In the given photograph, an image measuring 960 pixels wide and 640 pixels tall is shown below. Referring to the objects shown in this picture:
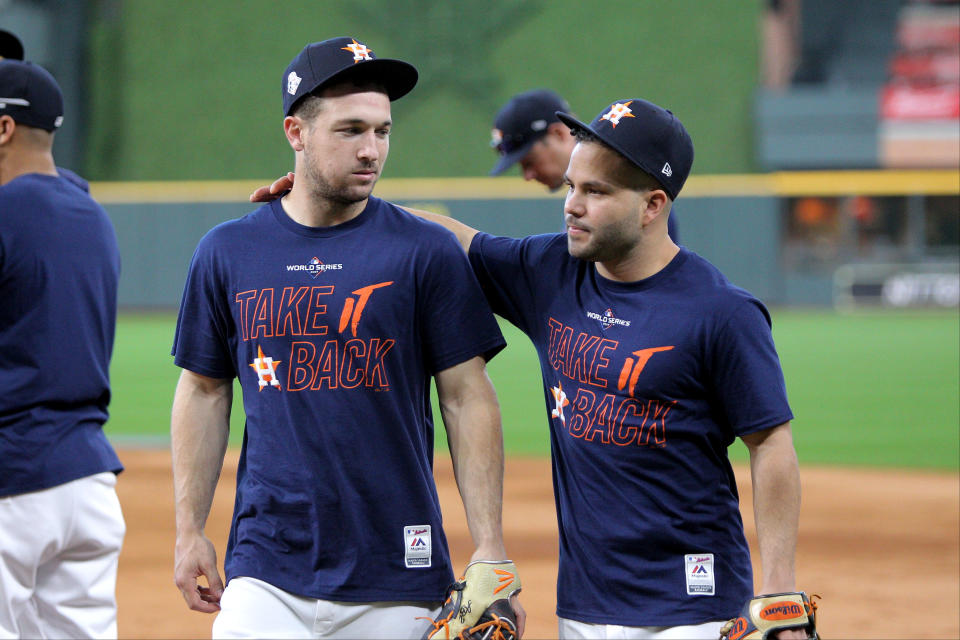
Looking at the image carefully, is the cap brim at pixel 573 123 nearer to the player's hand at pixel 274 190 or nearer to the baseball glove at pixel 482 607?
the player's hand at pixel 274 190

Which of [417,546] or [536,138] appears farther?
[536,138]

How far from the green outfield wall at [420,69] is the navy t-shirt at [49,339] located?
2792cm

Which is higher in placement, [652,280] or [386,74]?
[386,74]

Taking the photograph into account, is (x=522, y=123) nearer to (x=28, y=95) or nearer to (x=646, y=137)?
(x=28, y=95)

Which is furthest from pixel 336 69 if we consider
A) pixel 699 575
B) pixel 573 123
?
pixel 699 575

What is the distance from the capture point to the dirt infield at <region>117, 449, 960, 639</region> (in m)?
6.44

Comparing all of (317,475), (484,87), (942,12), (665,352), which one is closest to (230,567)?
(317,475)

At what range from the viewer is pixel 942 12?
3553 cm

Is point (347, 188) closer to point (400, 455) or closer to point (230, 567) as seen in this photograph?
point (400, 455)

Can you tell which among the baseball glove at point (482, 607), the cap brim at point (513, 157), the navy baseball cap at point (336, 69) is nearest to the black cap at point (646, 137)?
the navy baseball cap at point (336, 69)

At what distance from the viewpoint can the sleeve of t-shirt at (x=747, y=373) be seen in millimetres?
3100

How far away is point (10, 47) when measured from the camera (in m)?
4.71

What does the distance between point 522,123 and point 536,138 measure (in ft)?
0.37

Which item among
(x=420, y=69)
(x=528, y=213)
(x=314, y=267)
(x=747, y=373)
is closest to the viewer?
(x=747, y=373)
